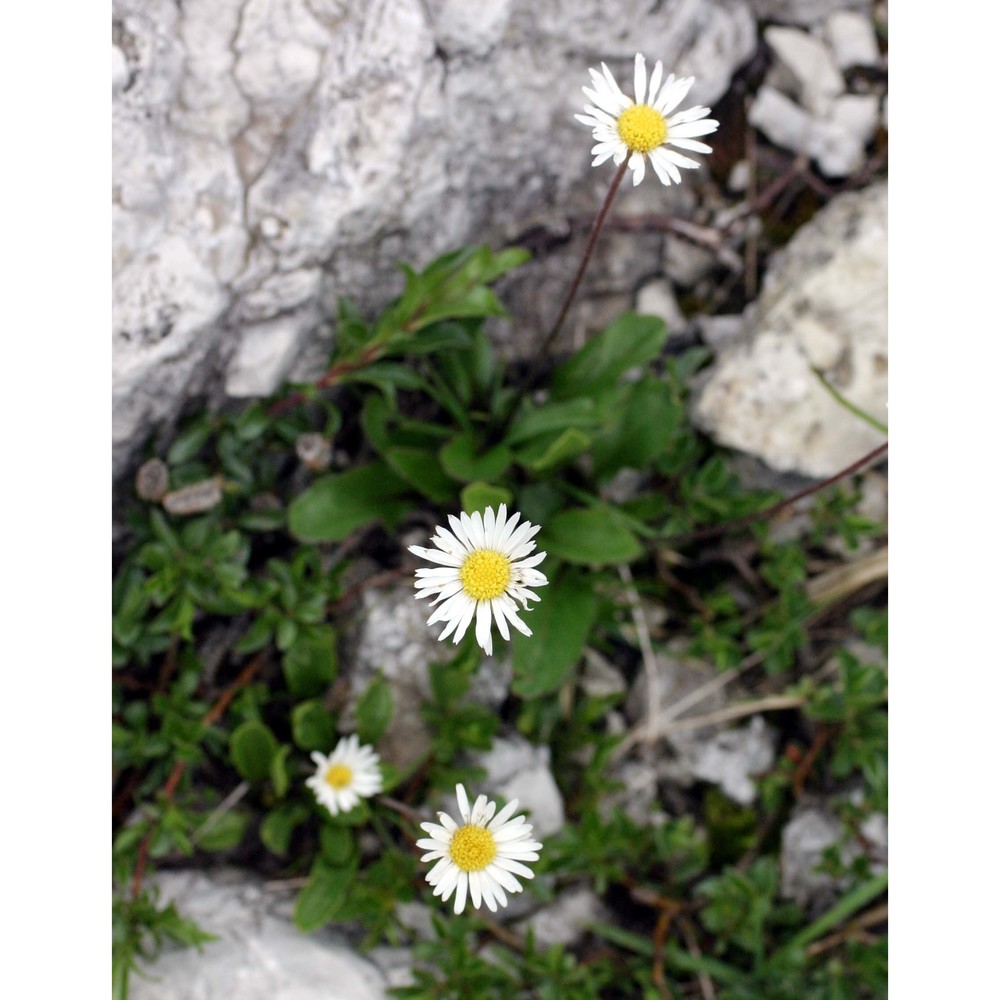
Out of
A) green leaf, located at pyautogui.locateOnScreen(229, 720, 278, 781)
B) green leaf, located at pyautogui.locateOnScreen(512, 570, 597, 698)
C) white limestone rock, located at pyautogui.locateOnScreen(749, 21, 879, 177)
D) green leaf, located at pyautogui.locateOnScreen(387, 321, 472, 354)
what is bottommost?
green leaf, located at pyautogui.locateOnScreen(229, 720, 278, 781)

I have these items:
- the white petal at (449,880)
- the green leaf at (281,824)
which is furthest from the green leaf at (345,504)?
the white petal at (449,880)

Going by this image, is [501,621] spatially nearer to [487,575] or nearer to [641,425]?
[487,575]

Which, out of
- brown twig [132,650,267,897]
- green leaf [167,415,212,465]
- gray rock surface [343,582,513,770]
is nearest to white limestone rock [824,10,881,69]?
gray rock surface [343,582,513,770]

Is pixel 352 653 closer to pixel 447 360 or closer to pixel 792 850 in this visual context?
pixel 447 360

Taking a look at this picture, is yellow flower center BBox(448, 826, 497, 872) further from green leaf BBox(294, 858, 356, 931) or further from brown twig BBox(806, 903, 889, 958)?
brown twig BBox(806, 903, 889, 958)

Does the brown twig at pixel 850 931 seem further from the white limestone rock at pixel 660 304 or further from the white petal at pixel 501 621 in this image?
the white limestone rock at pixel 660 304

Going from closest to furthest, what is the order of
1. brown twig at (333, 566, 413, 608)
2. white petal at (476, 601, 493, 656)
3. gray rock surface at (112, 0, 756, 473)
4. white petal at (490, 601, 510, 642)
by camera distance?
white petal at (476, 601, 493, 656), white petal at (490, 601, 510, 642), gray rock surface at (112, 0, 756, 473), brown twig at (333, 566, 413, 608)
